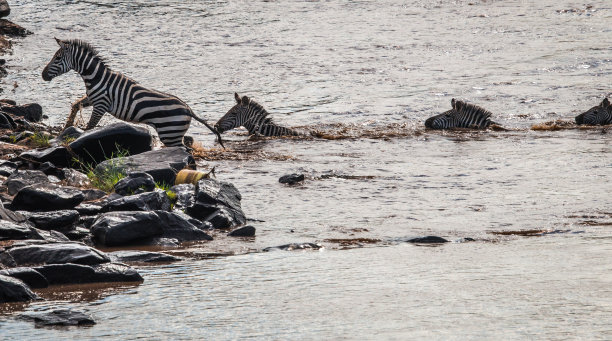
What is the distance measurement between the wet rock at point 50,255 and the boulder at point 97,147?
4521 mm

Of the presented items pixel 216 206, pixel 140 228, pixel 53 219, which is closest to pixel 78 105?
pixel 216 206

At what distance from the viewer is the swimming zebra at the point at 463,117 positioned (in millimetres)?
18969

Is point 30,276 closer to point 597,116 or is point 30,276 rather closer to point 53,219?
point 53,219

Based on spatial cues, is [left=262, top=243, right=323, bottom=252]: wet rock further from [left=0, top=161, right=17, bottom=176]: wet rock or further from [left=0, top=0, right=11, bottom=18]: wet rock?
[left=0, top=0, right=11, bottom=18]: wet rock

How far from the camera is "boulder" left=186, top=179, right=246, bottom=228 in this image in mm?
9992

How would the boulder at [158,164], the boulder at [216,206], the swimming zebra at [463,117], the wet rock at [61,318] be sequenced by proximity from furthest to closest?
the swimming zebra at [463,117]
the boulder at [158,164]
the boulder at [216,206]
the wet rock at [61,318]

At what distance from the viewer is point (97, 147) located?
12.3 metres

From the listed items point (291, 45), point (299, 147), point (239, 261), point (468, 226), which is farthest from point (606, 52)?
point (239, 261)

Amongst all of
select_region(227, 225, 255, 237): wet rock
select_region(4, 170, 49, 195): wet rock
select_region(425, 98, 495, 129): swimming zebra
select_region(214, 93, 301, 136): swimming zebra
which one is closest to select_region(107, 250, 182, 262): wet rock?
select_region(227, 225, 255, 237): wet rock

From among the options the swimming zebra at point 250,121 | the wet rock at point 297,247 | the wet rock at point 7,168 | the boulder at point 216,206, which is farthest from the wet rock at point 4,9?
the wet rock at point 297,247

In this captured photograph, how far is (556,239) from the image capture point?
9.12 m

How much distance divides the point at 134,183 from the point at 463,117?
32.6 ft

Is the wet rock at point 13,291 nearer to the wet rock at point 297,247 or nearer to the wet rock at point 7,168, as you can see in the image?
the wet rock at point 297,247

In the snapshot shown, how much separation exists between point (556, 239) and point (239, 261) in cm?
313
